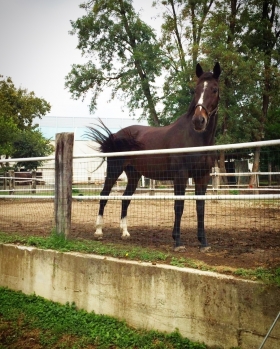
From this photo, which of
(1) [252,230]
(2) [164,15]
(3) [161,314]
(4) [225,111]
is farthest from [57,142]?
(2) [164,15]

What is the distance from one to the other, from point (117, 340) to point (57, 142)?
2491mm

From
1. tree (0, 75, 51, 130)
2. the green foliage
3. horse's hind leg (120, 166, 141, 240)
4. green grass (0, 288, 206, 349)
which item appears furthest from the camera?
tree (0, 75, 51, 130)

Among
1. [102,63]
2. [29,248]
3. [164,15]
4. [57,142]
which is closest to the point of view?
[29,248]

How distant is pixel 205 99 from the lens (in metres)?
3.77

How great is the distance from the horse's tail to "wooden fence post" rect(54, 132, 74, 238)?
911 mm

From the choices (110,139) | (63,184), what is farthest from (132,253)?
(110,139)

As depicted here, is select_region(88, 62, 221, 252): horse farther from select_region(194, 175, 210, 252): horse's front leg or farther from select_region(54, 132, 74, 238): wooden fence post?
select_region(54, 132, 74, 238): wooden fence post

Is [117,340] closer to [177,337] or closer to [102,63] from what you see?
[177,337]

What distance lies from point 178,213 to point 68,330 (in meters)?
1.73

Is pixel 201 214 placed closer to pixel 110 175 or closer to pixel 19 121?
pixel 110 175

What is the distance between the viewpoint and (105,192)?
4.97 metres

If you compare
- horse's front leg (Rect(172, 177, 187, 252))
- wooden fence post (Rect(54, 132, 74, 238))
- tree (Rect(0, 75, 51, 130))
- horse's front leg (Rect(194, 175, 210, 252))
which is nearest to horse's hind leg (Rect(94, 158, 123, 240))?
wooden fence post (Rect(54, 132, 74, 238))

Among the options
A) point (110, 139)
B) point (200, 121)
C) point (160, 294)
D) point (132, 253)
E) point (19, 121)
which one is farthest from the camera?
point (19, 121)

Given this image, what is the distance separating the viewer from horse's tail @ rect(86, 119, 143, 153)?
4.95 metres
